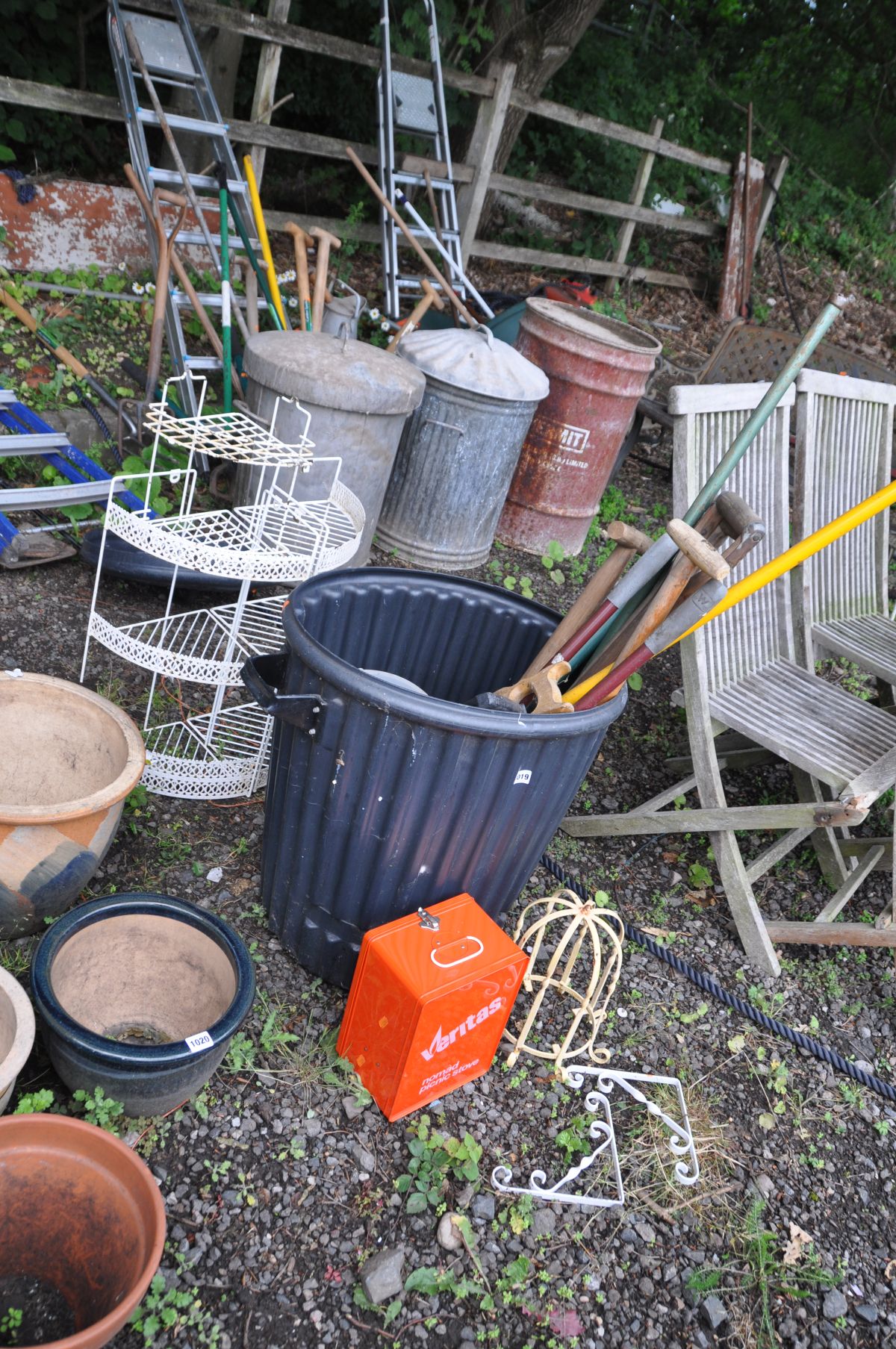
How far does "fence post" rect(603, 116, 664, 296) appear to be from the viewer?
25.4 ft

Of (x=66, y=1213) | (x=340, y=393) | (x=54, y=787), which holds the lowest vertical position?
(x=66, y=1213)

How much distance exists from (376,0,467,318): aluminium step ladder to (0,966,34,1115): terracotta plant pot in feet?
14.0

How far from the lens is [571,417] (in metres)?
4.81

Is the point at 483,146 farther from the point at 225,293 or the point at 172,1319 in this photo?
the point at 172,1319

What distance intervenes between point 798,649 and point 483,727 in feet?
6.97

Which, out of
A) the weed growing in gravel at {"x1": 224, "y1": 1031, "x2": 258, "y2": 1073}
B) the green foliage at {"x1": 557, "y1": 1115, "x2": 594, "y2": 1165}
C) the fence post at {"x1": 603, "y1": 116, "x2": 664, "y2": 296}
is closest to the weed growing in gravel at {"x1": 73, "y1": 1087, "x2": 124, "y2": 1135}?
the weed growing in gravel at {"x1": 224, "y1": 1031, "x2": 258, "y2": 1073}

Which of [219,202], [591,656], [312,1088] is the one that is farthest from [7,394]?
[312,1088]

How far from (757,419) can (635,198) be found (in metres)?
6.39

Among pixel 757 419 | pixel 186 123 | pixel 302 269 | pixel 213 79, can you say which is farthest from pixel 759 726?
pixel 213 79

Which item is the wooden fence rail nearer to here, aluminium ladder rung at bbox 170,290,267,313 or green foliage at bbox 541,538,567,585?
aluminium ladder rung at bbox 170,290,267,313

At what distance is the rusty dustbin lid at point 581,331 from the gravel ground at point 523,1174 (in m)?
2.77

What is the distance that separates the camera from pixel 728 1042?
266 centimetres

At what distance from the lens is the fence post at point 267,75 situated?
5.04m

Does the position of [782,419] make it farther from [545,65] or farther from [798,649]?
[545,65]
